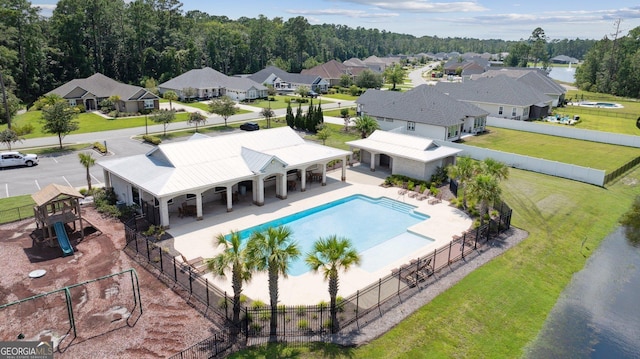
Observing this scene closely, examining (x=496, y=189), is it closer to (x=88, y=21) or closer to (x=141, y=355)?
(x=141, y=355)

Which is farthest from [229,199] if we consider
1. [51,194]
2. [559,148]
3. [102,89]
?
[102,89]

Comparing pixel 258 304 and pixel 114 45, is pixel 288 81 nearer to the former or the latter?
pixel 114 45

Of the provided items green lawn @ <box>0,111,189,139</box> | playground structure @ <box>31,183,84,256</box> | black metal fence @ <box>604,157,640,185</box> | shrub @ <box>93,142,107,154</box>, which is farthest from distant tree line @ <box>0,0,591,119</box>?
black metal fence @ <box>604,157,640,185</box>

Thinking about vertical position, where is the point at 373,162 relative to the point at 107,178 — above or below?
below

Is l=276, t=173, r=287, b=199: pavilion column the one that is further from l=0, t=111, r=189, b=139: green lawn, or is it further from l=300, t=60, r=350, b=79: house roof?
l=300, t=60, r=350, b=79: house roof

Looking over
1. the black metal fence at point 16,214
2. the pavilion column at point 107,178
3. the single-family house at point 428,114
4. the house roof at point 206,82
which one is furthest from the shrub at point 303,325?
the house roof at point 206,82
